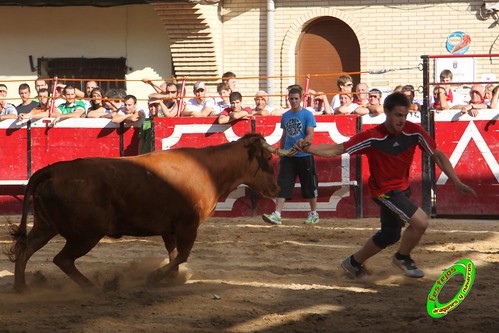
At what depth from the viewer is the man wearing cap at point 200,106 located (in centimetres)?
1386

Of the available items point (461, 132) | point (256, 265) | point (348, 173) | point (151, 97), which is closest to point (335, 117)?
point (348, 173)

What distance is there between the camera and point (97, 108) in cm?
1461

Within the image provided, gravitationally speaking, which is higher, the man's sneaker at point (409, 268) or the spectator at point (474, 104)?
the spectator at point (474, 104)

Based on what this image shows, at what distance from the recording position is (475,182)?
12883mm

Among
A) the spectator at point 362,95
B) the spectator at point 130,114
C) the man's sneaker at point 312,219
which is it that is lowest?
the man's sneaker at point 312,219

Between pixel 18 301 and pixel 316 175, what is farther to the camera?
pixel 316 175

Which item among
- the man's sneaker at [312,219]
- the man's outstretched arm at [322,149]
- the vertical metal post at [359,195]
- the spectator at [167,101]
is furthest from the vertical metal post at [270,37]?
the man's outstretched arm at [322,149]

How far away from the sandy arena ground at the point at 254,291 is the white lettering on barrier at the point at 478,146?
2.00 metres

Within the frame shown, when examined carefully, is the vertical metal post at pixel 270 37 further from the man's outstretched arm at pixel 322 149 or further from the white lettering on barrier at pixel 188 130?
the man's outstretched arm at pixel 322 149

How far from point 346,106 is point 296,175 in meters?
1.52

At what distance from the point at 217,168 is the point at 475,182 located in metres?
5.65

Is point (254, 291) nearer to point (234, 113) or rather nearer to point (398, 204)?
point (398, 204)

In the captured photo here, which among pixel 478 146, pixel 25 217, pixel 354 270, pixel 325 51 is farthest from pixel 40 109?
pixel 354 270

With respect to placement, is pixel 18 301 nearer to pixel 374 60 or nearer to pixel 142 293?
pixel 142 293
